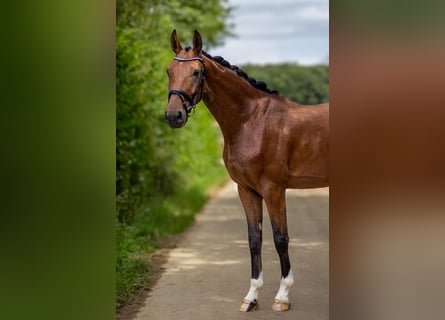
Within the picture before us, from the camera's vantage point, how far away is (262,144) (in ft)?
18.7

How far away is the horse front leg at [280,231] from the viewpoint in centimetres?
565

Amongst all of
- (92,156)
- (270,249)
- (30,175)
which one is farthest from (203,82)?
(270,249)

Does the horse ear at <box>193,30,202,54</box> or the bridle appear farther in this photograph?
the horse ear at <box>193,30,202,54</box>

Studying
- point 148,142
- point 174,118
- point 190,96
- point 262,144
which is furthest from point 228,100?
point 148,142

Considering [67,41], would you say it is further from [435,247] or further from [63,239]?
[435,247]

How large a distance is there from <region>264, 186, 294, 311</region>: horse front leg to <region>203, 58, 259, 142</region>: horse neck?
23.0 inches

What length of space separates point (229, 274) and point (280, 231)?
1983 mm

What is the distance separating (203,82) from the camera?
18.2ft

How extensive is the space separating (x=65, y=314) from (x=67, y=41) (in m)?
1.56

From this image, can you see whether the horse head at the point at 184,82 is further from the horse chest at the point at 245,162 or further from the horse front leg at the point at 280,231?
the horse front leg at the point at 280,231

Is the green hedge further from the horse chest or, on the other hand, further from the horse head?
the horse head

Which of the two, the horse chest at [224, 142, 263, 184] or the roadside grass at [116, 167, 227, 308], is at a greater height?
the horse chest at [224, 142, 263, 184]

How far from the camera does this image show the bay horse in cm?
568

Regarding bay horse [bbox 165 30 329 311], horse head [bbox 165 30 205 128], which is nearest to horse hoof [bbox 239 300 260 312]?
bay horse [bbox 165 30 329 311]
